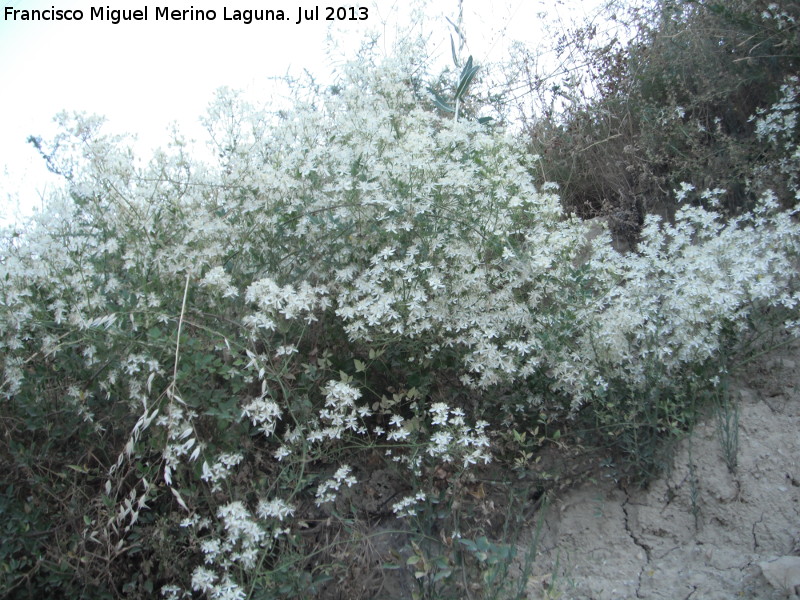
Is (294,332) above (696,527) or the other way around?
above

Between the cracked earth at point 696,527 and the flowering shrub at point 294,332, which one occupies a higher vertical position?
the flowering shrub at point 294,332

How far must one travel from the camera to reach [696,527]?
2504 millimetres

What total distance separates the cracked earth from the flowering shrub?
330 mm

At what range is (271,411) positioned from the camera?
2252mm

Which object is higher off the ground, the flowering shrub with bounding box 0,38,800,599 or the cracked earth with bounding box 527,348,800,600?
the flowering shrub with bounding box 0,38,800,599

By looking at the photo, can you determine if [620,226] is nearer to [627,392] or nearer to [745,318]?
[745,318]

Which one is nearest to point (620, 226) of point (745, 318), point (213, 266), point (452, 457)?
point (745, 318)

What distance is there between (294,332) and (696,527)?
173 cm

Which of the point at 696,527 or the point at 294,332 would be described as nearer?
the point at 696,527

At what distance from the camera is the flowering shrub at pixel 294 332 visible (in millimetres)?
2316

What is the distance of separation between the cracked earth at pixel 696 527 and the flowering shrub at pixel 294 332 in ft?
1.08

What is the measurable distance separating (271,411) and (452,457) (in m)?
0.70

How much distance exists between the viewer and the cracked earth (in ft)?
7.58

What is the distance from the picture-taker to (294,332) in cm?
266
